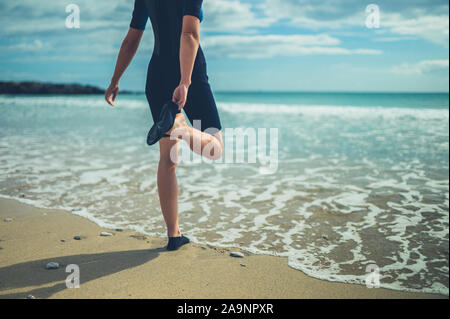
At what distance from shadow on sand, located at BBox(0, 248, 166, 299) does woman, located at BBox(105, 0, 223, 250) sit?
1.66ft

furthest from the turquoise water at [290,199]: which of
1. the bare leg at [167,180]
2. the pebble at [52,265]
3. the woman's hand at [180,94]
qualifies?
the woman's hand at [180,94]

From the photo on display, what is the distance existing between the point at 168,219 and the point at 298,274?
110cm

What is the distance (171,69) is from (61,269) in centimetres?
162

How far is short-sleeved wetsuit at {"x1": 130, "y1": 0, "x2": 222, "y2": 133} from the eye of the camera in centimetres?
250

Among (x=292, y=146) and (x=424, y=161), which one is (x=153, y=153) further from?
(x=424, y=161)

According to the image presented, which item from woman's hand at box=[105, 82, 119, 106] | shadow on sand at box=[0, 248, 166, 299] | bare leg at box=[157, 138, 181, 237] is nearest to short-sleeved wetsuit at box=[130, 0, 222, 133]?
bare leg at box=[157, 138, 181, 237]

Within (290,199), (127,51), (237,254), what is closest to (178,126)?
(127,51)

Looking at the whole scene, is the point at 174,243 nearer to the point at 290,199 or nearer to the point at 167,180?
the point at 167,180

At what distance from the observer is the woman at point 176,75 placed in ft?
7.42

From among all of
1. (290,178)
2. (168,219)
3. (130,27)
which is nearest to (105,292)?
(168,219)

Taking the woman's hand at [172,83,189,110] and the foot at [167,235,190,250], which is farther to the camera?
the foot at [167,235,190,250]

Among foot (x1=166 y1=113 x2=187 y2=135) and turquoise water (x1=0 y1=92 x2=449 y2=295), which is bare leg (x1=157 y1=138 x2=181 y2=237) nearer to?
foot (x1=166 y1=113 x2=187 y2=135)
